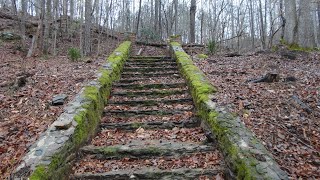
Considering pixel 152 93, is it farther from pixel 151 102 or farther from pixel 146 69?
pixel 146 69

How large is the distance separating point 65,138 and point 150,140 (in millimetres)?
1341

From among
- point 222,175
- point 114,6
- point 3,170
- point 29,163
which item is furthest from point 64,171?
point 114,6

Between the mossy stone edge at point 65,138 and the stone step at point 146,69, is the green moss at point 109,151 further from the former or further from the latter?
the stone step at point 146,69

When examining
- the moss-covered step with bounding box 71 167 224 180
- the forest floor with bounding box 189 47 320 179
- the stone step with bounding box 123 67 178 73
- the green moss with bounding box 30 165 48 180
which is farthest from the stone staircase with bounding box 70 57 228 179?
the stone step with bounding box 123 67 178 73

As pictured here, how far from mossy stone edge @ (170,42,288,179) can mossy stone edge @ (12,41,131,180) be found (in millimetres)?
1916

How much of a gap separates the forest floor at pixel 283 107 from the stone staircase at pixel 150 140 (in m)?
0.71

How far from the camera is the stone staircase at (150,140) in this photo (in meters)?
3.53

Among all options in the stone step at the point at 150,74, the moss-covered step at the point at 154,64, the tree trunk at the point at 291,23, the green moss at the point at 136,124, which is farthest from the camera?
the tree trunk at the point at 291,23

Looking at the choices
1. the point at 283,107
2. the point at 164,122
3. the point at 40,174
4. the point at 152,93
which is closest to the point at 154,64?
the point at 152,93

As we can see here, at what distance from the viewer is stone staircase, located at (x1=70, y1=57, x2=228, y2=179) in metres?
3.53

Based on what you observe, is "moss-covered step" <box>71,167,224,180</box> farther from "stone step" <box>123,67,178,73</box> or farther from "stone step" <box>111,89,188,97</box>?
"stone step" <box>123,67,178,73</box>

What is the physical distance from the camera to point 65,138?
362 centimetres

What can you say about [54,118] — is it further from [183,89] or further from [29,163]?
[183,89]

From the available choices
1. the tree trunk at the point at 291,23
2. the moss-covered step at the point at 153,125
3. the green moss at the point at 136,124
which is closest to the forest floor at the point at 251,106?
the moss-covered step at the point at 153,125
